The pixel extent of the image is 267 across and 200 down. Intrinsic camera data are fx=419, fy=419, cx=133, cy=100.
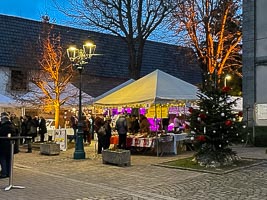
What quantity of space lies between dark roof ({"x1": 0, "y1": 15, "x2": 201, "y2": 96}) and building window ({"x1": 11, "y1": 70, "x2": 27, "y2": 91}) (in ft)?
1.94

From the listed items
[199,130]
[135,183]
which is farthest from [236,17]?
[135,183]

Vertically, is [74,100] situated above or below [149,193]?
above

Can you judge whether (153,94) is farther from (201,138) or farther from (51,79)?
(51,79)

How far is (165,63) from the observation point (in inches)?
1694

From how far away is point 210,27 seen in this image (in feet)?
91.5

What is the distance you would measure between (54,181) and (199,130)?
4.88 m

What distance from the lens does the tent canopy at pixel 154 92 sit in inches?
634

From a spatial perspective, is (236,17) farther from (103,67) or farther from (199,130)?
(199,130)

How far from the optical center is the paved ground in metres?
8.80

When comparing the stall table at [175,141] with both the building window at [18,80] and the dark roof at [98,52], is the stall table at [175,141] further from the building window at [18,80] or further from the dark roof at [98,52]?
the building window at [18,80]

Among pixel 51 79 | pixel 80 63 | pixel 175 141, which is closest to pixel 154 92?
pixel 175 141

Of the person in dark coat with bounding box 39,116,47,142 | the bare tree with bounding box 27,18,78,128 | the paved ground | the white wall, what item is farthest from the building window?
the paved ground

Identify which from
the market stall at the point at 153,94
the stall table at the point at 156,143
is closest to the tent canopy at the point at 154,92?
the market stall at the point at 153,94

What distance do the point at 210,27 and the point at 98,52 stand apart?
519 inches
